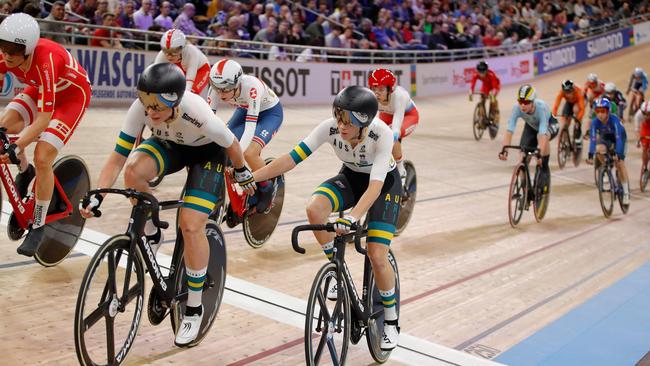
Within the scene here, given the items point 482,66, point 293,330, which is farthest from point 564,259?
point 482,66

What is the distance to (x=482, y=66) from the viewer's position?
12719 mm

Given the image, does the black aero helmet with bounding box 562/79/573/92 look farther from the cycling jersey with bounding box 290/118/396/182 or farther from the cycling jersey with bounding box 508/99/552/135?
the cycling jersey with bounding box 290/118/396/182

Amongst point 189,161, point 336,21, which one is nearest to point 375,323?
point 189,161

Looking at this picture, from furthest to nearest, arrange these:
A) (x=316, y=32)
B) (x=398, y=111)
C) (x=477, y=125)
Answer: (x=316, y=32)
(x=477, y=125)
(x=398, y=111)

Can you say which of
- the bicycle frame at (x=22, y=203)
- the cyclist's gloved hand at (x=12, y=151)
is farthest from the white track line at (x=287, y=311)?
the cyclist's gloved hand at (x=12, y=151)

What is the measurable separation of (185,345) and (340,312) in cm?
75

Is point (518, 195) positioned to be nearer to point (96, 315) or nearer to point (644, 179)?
point (644, 179)

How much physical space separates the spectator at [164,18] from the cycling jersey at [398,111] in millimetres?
5828

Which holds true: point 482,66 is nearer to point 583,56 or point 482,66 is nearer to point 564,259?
point 564,259

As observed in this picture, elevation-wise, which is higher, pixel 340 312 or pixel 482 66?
pixel 482 66

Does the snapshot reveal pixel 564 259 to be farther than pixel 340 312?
Yes

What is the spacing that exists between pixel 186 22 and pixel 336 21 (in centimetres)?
506

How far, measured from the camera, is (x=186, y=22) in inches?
473

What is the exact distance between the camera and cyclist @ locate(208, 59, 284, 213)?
4926 millimetres
